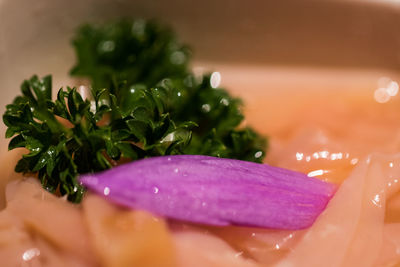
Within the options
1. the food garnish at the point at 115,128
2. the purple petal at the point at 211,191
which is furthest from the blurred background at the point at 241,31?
the purple petal at the point at 211,191

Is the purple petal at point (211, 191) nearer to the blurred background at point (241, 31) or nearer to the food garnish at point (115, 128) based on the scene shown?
the food garnish at point (115, 128)

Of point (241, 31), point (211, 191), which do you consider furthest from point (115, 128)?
point (241, 31)

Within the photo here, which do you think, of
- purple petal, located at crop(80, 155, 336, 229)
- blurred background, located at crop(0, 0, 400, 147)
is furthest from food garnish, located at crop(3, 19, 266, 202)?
blurred background, located at crop(0, 0, 400, 147)

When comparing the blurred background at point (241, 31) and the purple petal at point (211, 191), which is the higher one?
the blurred background at point (241, 31)

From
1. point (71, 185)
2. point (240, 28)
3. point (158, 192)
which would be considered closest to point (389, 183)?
point (158, 192)

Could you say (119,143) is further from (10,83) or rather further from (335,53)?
(335,53)

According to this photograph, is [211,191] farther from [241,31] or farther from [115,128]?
[241,31]

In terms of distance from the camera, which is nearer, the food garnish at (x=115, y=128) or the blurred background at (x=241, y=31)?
the food garnish at (x=115, y=128)

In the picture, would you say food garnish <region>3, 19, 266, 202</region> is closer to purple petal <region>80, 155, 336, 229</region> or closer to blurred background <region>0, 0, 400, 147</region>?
purple petal <region>80, 155, 336, 229</region>
